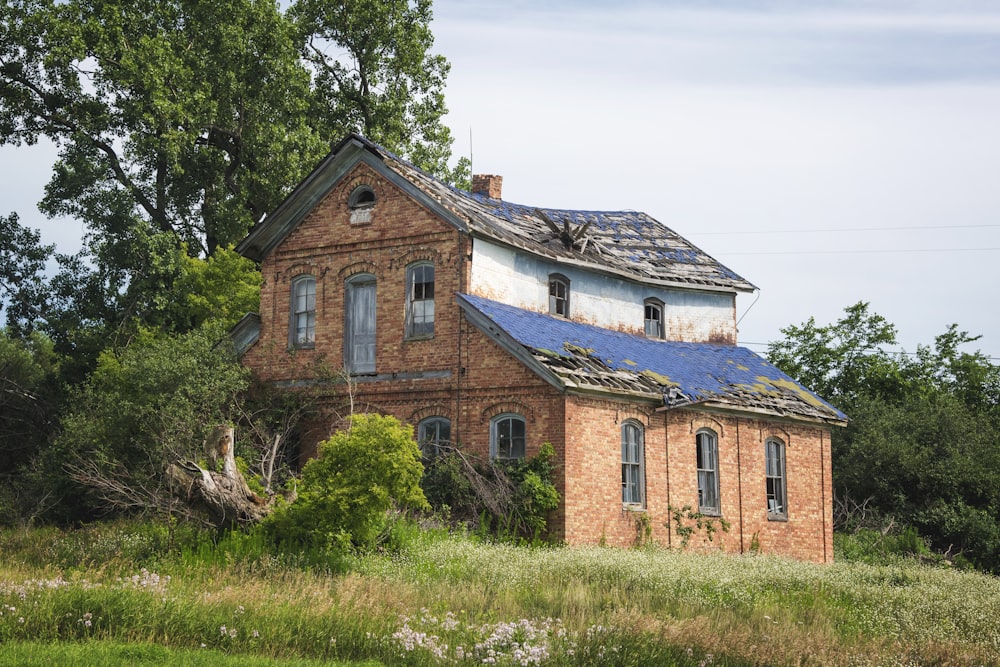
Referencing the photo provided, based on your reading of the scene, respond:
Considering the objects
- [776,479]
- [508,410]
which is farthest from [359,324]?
[776,479]

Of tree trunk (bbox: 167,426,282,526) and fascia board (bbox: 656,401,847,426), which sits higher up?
fascia board (bbox: 656,401,847,426)

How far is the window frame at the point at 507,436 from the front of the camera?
77.0ft

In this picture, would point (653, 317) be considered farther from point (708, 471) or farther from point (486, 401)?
point (486, 401)

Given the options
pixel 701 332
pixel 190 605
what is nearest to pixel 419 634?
pixel 190 605

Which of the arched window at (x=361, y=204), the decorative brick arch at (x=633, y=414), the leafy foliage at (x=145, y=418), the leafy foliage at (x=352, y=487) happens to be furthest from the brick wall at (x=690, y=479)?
the leafy foliage at (x=145, y=418)

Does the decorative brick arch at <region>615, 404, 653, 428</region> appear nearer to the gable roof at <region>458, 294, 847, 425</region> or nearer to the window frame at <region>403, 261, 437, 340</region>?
the gable roof at <region>458, 294, 847, 425</region>

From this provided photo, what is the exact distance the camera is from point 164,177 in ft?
127

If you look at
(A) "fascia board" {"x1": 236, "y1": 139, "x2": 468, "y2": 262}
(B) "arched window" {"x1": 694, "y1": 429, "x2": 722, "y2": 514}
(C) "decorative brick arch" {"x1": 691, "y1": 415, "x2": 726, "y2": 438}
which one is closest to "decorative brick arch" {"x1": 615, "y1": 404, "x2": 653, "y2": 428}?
(C) "decorative brick arch" {"x1": 691, "y1": 415, "x2": 726, "y2": 438}

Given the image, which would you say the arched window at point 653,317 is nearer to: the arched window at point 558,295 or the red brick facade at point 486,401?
the arched window at point 558,295

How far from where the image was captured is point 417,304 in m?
25.6

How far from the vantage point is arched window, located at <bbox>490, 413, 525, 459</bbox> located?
2358 centimetres

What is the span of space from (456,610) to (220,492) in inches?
222

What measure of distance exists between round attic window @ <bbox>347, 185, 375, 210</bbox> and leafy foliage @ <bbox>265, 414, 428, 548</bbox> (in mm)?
9685

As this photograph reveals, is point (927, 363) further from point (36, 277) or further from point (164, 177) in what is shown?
point (36, 277)
